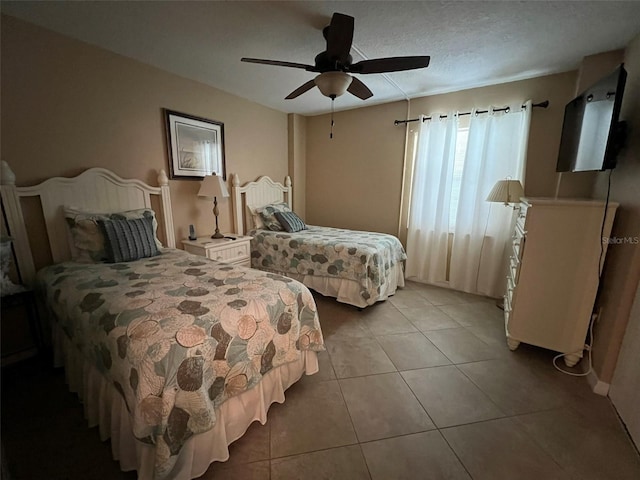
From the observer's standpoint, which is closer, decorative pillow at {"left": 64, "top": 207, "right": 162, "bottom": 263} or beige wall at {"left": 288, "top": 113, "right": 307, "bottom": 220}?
decorative pillow at {"left": 64, "top": 207, "right": 162, "bottom": 263}

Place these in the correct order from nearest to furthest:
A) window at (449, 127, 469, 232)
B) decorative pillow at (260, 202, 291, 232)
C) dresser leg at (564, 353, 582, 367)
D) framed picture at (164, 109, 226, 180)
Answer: dresser leg at (564, 353, 582, 367)
framed picture at (164, 109, 226, 180)
window at (449, 127, 469, 232)
decorative pillow at (260, 202, 291, 232)

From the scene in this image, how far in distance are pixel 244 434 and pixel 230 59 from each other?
2754mm

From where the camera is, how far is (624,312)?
1543 millimetres

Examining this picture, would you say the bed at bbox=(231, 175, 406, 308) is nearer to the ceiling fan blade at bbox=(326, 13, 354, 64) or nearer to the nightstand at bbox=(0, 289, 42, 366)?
the ceiling fan blade at bbox=(326, 13, 354, 64)

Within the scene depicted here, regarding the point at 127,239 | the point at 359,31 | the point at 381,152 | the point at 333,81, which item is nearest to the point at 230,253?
the point at 127,239

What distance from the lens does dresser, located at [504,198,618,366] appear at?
1725 mm

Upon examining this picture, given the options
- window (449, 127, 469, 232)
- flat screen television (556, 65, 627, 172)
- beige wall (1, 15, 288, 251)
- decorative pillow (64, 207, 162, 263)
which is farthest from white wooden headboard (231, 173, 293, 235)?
flat screen television (556, 65, 627, 172)

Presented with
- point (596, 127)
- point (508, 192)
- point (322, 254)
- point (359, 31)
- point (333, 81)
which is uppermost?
point (359, 31)

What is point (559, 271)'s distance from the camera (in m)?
1.84

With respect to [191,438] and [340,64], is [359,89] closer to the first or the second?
[340,64]

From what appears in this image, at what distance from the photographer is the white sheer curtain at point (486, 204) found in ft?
9.01

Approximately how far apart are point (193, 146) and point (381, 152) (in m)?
2.36

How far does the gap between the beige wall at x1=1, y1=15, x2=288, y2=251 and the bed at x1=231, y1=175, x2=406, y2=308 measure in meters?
0.58

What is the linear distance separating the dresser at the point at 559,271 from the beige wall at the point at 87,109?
308 cm
